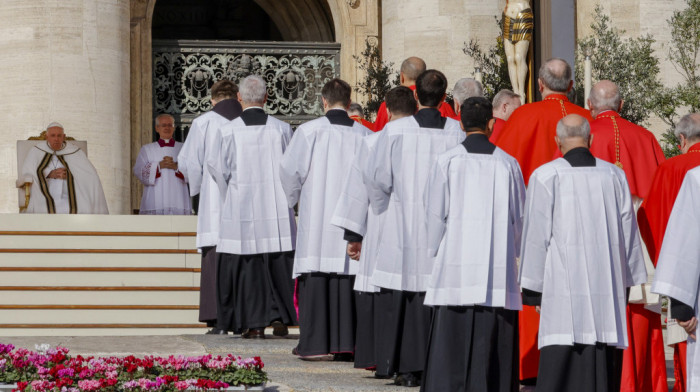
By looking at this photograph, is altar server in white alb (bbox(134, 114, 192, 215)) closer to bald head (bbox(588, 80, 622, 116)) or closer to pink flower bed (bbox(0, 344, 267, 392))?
bald head (bbox(588, 80, 622, 116))

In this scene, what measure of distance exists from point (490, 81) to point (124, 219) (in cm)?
571

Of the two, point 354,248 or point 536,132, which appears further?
point 536,132

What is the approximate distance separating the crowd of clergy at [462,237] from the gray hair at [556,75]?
0.04ft

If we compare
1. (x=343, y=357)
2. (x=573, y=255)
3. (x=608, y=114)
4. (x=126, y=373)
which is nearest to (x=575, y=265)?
(x=573, y=255)

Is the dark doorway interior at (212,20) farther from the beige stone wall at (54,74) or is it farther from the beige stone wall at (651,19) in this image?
the beige stone wall at (651,19)

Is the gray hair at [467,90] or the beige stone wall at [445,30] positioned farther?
the beige stone wall at [445,30]

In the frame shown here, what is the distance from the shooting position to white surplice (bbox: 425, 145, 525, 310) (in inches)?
303

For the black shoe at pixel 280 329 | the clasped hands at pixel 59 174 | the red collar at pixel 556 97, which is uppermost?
the red collar at pixel 556 97

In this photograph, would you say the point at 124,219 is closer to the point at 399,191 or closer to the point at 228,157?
the point at 228,157

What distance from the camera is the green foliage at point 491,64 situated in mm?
17938

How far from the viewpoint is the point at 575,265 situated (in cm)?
739

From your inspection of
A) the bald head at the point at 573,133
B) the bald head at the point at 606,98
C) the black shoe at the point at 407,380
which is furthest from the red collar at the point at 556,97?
the black shoe at the point at 407,380

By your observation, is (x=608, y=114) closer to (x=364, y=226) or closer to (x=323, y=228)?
(x=364, y=226)

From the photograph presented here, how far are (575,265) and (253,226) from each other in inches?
154
